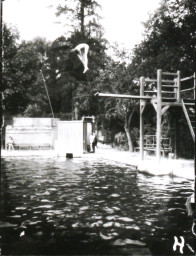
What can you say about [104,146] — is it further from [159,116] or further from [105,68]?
[159,116]

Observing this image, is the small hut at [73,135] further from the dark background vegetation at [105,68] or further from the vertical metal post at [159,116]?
A: the vertical metal post at [159,116]

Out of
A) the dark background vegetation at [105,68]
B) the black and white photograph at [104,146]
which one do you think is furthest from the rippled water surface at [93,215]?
the dark background vegetation at [105,68]

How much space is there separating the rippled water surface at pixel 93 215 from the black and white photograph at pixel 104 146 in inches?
0.9

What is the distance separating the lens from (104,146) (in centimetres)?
2923

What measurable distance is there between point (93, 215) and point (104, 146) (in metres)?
22.4

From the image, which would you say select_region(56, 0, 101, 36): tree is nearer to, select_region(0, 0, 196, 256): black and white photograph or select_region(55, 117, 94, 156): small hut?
select_region(0, 0, 196, 256): black and white photograph

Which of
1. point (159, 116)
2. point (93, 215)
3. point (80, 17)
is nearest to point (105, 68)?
point (80, 17)

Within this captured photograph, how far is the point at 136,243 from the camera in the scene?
520 centimetres

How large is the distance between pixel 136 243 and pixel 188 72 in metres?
12.2

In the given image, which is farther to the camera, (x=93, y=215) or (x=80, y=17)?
(x=80, y=17)

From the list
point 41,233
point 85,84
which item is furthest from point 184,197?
point 85,84

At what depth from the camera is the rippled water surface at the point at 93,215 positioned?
507 cm

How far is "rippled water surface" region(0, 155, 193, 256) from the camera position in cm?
507

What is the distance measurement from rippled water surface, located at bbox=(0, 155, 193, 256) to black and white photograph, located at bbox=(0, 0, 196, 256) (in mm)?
23
